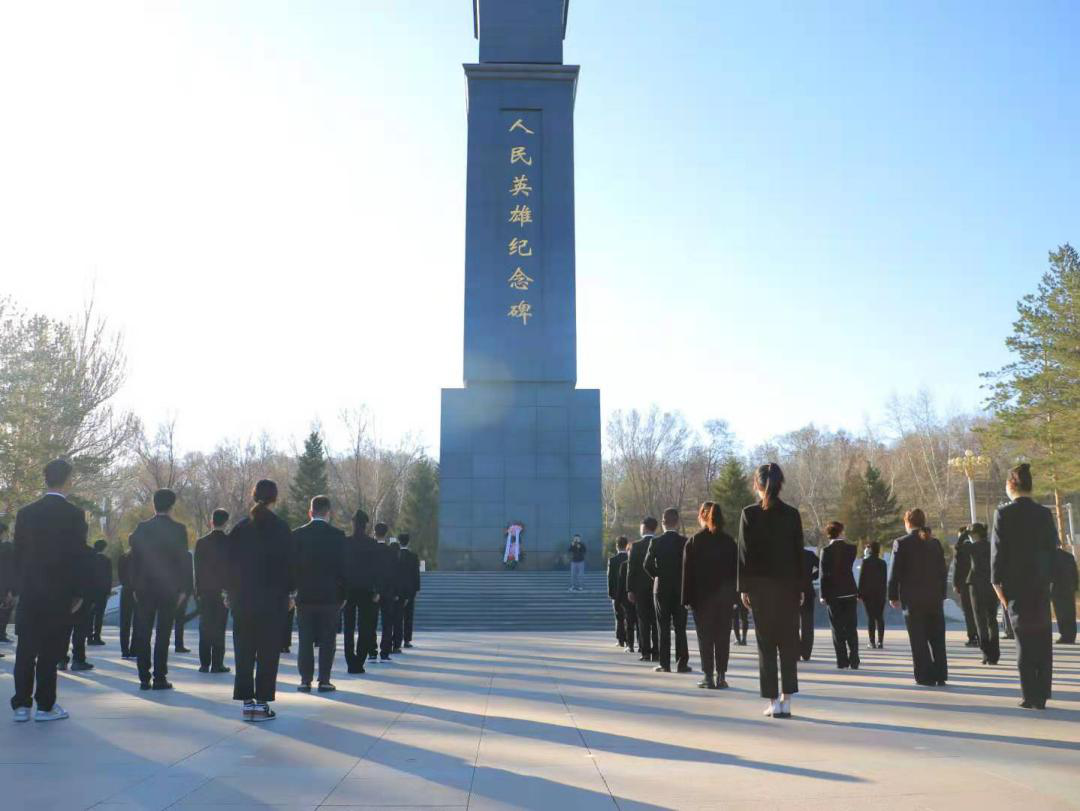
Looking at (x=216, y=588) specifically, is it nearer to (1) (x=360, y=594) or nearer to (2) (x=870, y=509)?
(1) (x=360, y=594)

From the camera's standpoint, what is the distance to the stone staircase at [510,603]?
1961 cm

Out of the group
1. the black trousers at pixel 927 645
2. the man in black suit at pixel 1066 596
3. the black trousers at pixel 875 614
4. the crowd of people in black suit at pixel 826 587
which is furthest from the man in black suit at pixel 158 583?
the man in black suit at pixel 1066 596

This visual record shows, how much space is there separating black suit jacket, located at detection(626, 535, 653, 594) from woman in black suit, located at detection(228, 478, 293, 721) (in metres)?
5.09

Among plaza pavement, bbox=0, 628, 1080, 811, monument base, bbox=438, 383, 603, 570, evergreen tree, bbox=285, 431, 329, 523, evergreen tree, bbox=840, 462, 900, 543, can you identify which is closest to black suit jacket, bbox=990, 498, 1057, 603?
plaza pavement, bbox=0, 628, 1080, 811

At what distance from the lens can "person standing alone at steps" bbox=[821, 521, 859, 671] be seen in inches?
394

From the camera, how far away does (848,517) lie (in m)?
43.7

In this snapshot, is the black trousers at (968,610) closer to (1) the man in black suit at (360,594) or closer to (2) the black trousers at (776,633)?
(2) the black trousers at (776,633)

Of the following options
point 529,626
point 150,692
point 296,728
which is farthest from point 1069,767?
point 529,626

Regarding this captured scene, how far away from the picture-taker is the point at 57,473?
21.7 ft

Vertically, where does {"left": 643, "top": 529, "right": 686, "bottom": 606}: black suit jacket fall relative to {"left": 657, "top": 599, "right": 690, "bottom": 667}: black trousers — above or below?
above

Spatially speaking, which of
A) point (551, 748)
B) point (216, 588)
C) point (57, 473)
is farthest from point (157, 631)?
point (551, 748)

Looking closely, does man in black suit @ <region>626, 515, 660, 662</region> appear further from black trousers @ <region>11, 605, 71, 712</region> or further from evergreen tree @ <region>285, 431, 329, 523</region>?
evergreen tree @ <region>285, 431, 329, 523</region>

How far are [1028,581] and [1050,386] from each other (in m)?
29.5

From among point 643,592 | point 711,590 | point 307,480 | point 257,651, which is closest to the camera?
point 257,651
